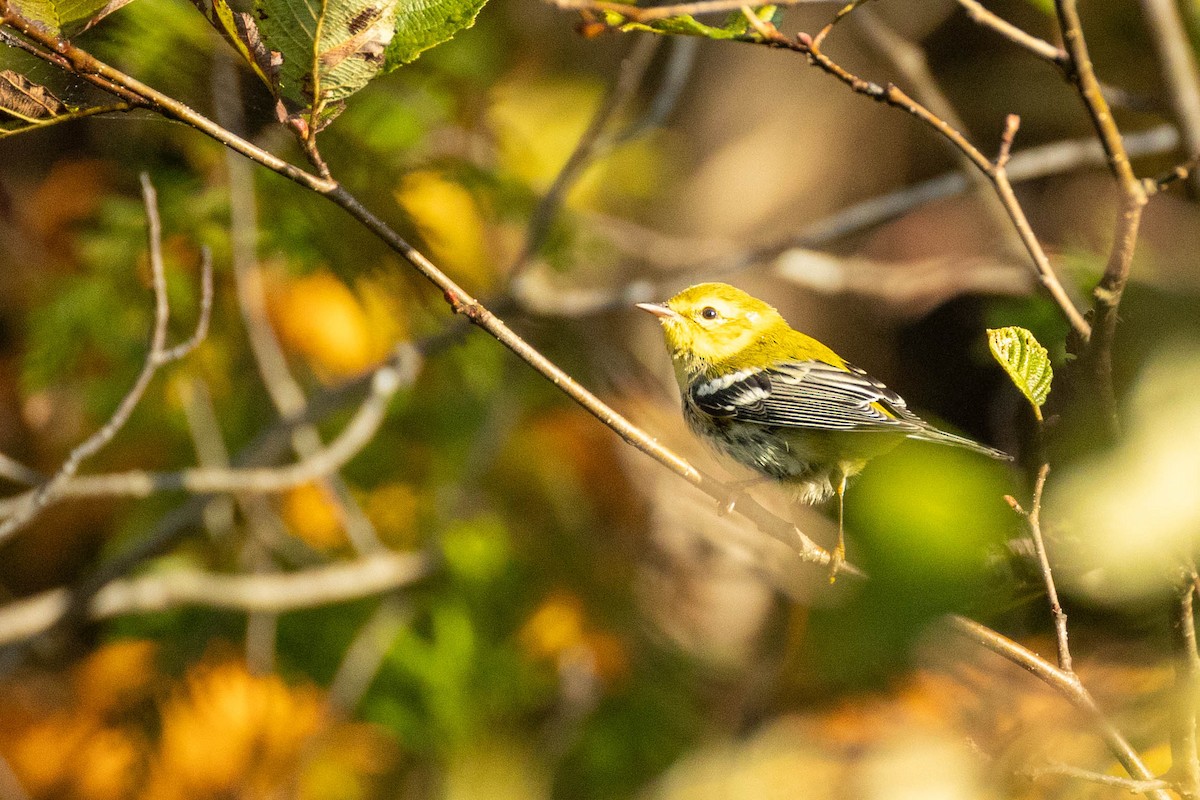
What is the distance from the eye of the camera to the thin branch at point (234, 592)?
5.40 feet

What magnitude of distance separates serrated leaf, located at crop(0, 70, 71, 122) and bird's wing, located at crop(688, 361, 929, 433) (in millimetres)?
678

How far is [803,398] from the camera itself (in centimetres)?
112

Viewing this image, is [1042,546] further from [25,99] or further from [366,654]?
[366,654]

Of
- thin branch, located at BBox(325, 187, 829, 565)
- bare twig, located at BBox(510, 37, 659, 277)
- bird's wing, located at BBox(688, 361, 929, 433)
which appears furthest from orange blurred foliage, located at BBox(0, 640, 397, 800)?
thin branch, located at BBox(325, 187, 829, 565)

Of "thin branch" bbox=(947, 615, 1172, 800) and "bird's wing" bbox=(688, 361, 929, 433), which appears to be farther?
"bird's wing" bbox=(688, 361, 929, 433)

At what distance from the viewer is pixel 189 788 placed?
5.85 ft

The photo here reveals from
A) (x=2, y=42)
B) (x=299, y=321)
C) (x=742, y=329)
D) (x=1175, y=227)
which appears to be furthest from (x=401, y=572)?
(x=1175, y=227)

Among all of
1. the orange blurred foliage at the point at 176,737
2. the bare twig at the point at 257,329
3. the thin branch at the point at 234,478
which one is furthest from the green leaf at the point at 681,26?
the orange blurred foliage at the point at 176,737

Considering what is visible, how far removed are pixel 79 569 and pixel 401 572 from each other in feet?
2.78

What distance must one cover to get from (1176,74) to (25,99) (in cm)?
98

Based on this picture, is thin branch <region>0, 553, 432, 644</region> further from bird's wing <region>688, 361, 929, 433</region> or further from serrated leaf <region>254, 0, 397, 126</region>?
serrated leaf <region>254, 0, 397, 126</region>

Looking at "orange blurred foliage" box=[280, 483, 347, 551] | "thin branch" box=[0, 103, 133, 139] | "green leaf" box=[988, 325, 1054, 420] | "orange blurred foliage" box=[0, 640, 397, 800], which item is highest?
"thin branch" box=[0, 103, 133, 139]

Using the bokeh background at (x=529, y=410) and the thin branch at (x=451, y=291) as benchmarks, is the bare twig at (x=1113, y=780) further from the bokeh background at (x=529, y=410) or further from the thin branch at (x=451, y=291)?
the thin branch at (x=451, y=291)

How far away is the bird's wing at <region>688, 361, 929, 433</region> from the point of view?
0.98 meters
